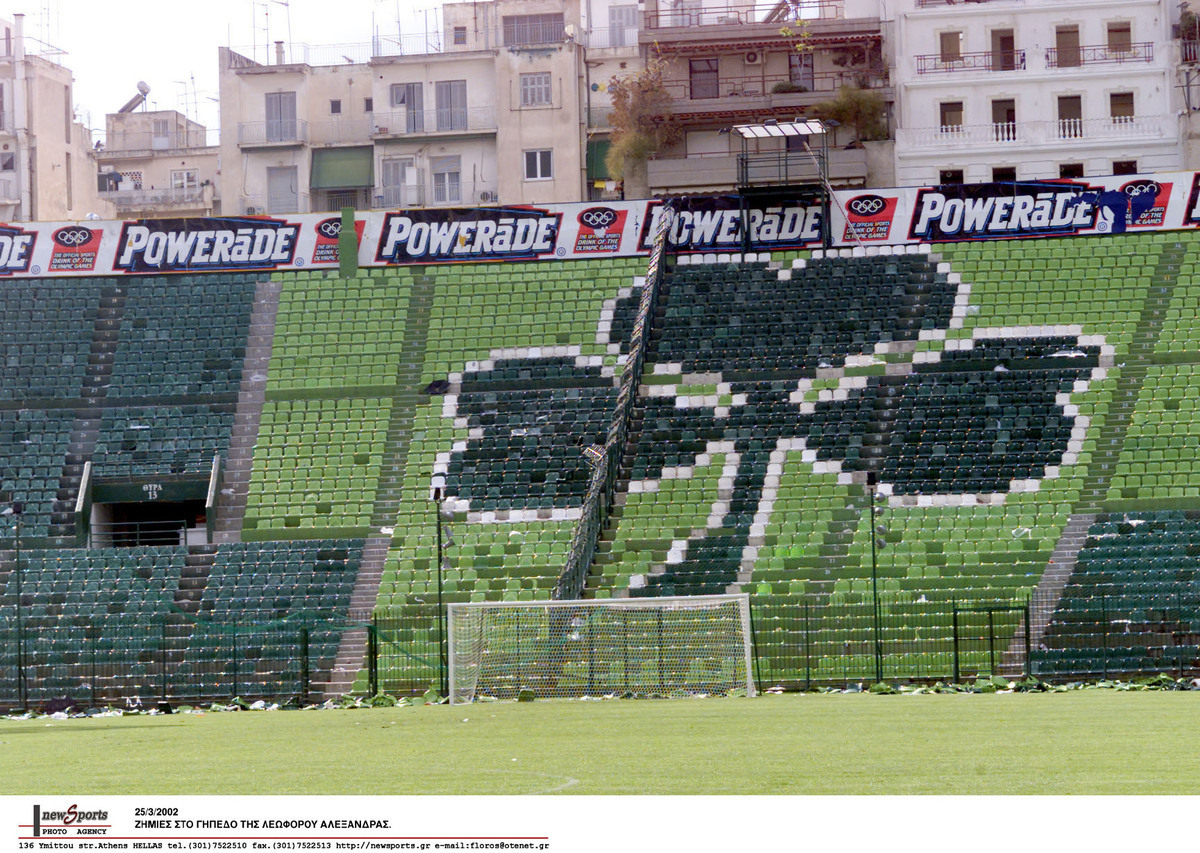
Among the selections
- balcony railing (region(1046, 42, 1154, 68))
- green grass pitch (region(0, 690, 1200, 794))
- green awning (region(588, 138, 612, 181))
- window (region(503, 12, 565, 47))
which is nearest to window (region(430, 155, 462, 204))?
green awning (region(588, 138, 612, 181))

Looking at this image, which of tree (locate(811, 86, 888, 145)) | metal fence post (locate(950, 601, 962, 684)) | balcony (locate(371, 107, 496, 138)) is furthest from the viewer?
balcony (locate(371, 107, 496, 138))

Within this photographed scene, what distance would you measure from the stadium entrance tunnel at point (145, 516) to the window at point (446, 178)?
2170cm

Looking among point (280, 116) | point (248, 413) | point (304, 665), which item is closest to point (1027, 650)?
point (304, 665)

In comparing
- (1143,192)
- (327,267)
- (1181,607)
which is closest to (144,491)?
(327,267)

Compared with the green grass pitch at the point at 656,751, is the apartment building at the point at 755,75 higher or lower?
higher

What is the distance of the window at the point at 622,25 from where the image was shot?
71.9 m

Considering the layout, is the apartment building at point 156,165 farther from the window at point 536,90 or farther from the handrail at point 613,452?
the handrail at point 613,452

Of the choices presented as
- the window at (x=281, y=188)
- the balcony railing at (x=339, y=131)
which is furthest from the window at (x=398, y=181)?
the window at (x=281, y=188)

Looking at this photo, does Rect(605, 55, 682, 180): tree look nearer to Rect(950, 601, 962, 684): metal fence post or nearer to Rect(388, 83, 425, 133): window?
Rect(388, 83, 425, 133): window

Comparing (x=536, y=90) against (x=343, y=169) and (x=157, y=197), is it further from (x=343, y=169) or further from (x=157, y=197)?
(x=157, y=197)

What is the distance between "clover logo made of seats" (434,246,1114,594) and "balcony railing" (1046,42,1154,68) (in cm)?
1421

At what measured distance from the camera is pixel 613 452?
135 ft
